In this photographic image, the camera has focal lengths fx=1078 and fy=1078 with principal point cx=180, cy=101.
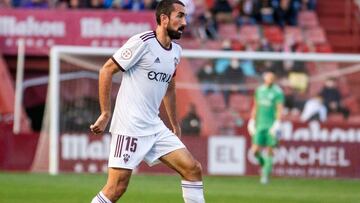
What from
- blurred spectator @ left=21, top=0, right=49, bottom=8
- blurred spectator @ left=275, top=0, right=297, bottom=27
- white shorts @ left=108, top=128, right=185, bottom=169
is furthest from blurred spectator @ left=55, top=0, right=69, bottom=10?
white shorts @ left=108, top=128, right=185, bottom=169

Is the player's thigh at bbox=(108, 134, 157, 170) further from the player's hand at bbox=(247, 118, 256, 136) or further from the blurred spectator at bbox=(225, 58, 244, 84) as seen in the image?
the blurred spectator at bbox=(225, 58, 244, 84)

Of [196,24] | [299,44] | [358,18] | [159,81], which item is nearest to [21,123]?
[196,24]

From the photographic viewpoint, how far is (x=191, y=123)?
24.7 meters

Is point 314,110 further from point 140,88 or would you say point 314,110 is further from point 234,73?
point 140,88

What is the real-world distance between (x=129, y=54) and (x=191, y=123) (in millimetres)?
14349

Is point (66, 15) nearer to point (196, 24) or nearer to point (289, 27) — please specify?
point (196, 24)

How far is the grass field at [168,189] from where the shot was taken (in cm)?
1614

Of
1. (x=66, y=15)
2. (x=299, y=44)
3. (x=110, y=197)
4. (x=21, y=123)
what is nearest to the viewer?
(x=110, y=197)

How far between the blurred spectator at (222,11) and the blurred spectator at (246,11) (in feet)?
1.06

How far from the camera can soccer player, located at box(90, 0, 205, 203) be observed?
10.5 meters

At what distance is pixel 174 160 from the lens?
1063 cm

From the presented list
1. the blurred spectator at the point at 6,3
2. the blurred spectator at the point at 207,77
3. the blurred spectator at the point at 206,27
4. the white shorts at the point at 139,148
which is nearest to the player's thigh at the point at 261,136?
the blurred spectator at the point at 207,77

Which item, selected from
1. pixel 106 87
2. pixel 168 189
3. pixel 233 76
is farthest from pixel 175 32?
pixel 233 76

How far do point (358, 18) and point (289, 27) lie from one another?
347 centimetres
